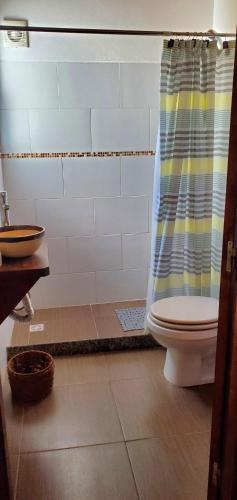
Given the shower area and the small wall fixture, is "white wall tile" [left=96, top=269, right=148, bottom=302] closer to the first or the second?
the shower area

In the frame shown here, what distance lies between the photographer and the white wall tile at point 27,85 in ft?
8.81

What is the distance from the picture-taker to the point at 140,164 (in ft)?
9.82

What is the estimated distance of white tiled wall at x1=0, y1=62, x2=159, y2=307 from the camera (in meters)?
2.76

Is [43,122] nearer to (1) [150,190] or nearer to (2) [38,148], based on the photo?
(2) [38,148]

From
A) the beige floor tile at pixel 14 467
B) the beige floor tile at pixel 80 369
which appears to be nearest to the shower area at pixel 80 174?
the beige floor tile at pixel 80 369

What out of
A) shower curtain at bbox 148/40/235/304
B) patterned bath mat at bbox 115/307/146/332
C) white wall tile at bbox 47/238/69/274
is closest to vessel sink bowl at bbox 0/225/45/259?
shower curtain at bbox 148/40/235/304

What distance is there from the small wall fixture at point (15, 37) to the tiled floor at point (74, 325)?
182 cm

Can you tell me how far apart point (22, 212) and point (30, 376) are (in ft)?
4.08

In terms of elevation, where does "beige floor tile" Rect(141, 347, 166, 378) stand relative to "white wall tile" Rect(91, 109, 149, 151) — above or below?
below

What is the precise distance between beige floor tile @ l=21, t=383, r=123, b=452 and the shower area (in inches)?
18.0

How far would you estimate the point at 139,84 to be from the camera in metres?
2.86

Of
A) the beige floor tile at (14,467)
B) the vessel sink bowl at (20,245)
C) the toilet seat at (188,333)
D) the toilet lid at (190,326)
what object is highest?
the vessel sink bowl at (20,245)

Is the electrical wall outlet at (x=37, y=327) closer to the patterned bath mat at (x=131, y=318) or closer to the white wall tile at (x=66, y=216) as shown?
the patterned bath mat at (x=131, y=318)

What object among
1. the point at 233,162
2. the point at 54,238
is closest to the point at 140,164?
the point at 54,238
